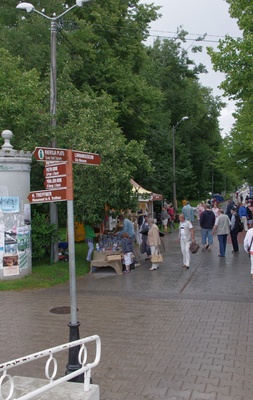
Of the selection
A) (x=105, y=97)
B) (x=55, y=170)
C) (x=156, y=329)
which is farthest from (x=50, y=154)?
(x=105, y=97)

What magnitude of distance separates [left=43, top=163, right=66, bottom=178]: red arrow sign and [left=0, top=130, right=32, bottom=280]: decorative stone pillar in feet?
21.1

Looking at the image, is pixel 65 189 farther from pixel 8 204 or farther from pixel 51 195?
pixel 8 204

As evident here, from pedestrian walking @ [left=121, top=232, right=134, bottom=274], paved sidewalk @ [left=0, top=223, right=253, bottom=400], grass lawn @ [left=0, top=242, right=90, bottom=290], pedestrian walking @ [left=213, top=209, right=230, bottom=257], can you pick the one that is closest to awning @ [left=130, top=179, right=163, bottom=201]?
pedestrian walking @ [left=121, top=232, right=134, bottom=274]

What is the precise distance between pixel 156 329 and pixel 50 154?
383cm

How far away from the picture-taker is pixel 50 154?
544 centimetres

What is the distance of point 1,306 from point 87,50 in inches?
719

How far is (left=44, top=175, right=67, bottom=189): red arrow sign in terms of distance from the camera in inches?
213

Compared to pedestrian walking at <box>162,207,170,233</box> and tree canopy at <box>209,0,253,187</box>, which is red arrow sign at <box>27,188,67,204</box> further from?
pedestrian walking at <box>162,207,170,233</box>

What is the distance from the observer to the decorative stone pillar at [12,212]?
1169cm

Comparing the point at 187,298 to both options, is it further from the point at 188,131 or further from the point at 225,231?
the point at 188,131

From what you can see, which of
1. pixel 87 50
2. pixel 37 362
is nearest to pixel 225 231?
pixel 37 362

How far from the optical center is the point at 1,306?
9.64 metres

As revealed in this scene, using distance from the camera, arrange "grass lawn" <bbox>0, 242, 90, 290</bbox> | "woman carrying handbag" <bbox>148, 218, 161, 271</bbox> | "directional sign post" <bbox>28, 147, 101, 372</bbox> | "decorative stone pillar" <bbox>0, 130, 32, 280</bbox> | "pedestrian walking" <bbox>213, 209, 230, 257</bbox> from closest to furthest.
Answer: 1. "directional sign post" <bbox>28, 147, 101, 372</bbox>
2. "grass lawn" <bbox>0, 242, 90, 290</bbox>
3. "decorative stone pillar" <bbox>0, 130, 32, 280</bbox>
4. "woman carrying handbag" <bbox>148, 218, 161, 271</bbox>
5. "pedestrian walking" <bbox>213, 209, 230, 257</bbox>

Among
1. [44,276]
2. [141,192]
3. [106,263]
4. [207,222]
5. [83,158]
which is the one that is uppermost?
[141,192]
